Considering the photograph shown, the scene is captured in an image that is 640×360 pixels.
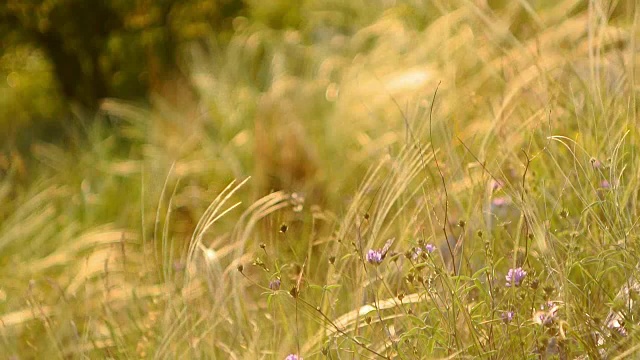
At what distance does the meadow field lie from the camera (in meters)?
2.26

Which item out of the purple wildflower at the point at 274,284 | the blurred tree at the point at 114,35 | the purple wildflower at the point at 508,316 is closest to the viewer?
Answer: the purple wildflower at the point at 508,316

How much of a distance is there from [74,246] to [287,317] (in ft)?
4.50

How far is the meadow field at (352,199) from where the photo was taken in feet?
7.42

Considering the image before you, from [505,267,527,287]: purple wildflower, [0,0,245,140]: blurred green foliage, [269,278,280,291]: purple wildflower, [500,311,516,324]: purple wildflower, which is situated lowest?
[0,0,245,140]: blurred green foliage

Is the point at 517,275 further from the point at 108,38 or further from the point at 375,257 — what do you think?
the point at 108,38

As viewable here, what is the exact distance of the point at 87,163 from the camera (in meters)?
5.14

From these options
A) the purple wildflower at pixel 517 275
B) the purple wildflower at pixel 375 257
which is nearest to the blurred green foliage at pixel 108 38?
the purple wildflower at pixel 375 257

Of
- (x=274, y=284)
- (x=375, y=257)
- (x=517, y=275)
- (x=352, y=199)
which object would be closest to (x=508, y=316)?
(x=517, y=275)

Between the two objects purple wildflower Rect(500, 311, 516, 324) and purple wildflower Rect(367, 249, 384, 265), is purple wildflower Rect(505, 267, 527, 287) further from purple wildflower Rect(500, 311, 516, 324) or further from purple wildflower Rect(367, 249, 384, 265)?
purple wildflower Rect(367, 249, 384, 265)

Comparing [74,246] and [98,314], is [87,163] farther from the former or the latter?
[98,314]

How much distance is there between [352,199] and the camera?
10.9 ft

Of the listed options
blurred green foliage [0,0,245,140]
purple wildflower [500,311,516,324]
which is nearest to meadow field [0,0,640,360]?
purple wildflower [500,311,516,324]

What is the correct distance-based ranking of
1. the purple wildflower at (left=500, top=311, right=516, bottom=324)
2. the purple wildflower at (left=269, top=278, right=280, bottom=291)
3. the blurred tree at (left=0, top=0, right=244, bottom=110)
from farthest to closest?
the blurred tree at (left=0, top=0, right=244, bottom=110)
the purple wildflower at (left=269, top=278, right=280, bottom=291)
the purple wildflower at (left=500, top=311, right=516, bottom=324)

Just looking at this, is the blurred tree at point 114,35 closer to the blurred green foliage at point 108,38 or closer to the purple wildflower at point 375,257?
the blurred green foliage at point 108,38
